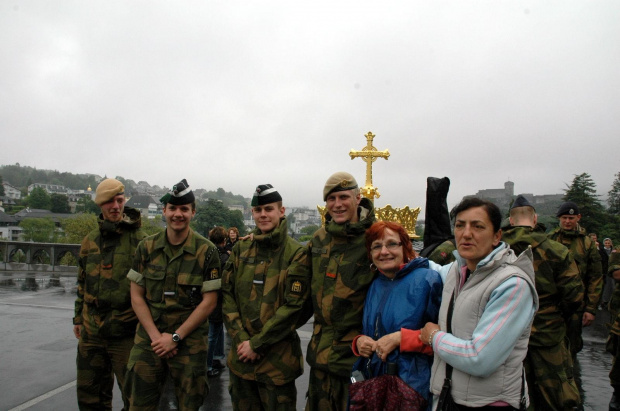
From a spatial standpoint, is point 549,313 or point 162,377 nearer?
point 162,377

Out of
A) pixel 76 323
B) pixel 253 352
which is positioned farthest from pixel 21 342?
pixel 253 352

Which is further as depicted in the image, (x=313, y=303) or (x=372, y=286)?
(x=313, y=303)

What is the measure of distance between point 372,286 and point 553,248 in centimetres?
211

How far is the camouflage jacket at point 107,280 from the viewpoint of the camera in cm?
386

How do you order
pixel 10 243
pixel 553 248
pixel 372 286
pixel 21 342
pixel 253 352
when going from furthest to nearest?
pixel 10 243, pixel 21 342, pixel 553 248, pixel 253 352, pixel 372 286

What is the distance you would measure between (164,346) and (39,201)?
4956 inches

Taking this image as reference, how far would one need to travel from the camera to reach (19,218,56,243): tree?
7062 centimetres

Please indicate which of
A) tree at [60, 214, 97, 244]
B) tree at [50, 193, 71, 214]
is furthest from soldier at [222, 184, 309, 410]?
tree at [50, 193, 71, 214]

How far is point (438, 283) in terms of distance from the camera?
2.47 meters

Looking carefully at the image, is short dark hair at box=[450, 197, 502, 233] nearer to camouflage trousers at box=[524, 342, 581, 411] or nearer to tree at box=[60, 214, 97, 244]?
camouflage trousers at box=[524, 342, 581, 411]

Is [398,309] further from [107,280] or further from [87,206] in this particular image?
[87,206]

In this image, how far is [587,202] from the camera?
21.6 metres

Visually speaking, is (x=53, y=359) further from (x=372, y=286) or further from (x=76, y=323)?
(x=372, y=286)

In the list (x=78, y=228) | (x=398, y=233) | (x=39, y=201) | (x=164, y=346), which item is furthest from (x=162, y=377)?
(x=39, y=201)
